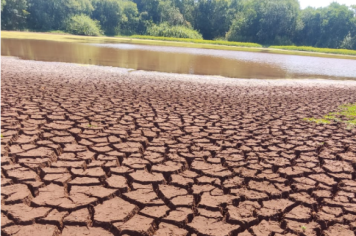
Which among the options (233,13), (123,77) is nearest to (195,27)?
(233,13)

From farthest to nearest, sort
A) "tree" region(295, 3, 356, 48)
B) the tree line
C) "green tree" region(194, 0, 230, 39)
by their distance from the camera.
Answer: "green tree" region(194, 0, 230, 39) → "tree" region(295, 3, 356, 48) → the tree line

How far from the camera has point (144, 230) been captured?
2.14 m

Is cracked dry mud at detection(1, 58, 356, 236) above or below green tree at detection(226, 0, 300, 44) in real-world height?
below

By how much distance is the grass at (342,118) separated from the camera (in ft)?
17.1

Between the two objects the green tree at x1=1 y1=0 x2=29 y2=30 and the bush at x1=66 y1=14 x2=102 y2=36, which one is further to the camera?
the bush at x1=66 y1=14 x2=102 y2=36

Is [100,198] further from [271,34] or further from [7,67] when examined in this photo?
[271,34]

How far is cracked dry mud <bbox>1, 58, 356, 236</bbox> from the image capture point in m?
2.27

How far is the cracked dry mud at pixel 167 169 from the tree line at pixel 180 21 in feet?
128

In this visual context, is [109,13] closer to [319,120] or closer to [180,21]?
[180,21]

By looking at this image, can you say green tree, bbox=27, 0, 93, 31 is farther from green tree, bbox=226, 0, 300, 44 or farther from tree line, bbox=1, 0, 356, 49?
green tree, bbox=226, 0, 300, 44

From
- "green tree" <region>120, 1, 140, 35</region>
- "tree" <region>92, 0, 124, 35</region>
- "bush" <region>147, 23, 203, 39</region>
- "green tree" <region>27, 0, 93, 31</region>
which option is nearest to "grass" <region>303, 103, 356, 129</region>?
"bush" <region>147, 23, 203, 39</region>

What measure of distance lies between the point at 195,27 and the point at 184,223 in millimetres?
58648

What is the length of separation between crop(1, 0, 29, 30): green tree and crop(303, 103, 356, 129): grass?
44654 millimetres

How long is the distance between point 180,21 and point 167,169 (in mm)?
48475
